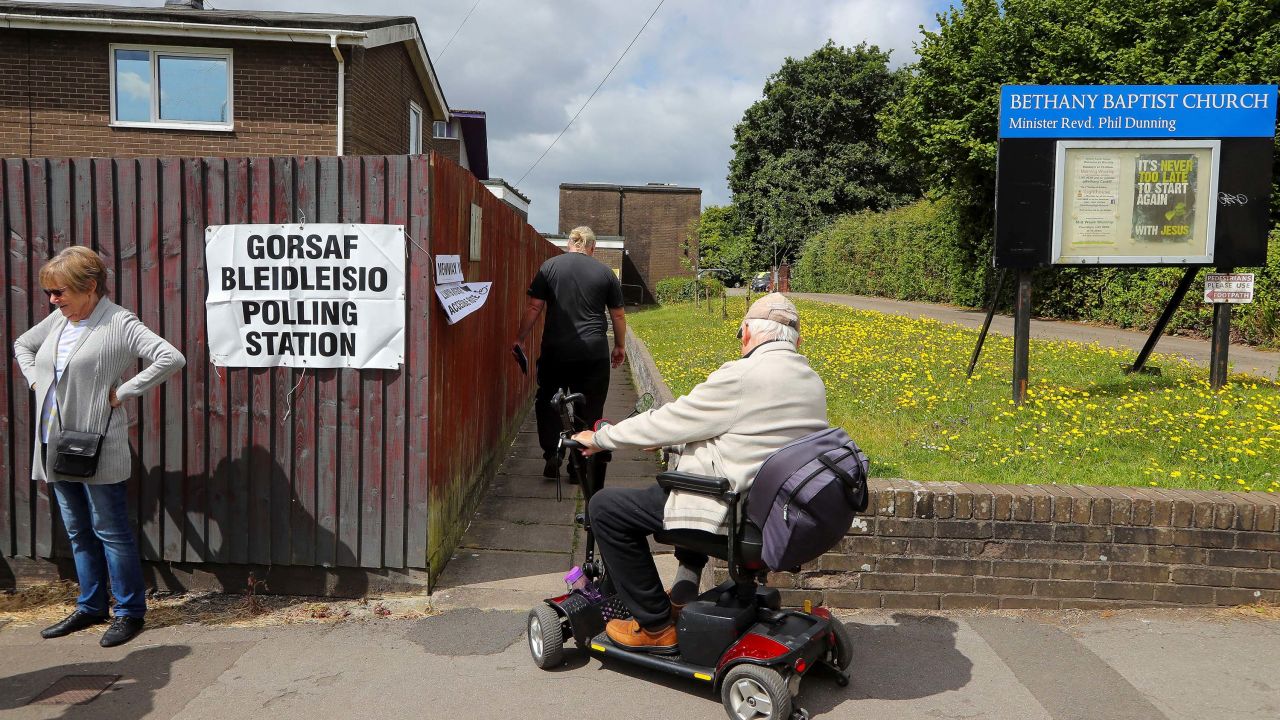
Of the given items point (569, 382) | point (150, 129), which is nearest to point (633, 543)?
point (569, 382)

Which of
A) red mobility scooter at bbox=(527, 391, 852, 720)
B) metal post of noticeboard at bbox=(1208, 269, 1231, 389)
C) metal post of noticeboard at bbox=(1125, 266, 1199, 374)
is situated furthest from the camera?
metal post of noticeboard at bbox=(1125, 266, 1199, 374)

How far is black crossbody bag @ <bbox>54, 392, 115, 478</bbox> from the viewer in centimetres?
402

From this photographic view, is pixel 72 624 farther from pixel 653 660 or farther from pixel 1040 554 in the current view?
pixel 1040 554

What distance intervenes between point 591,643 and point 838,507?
51.4 inches

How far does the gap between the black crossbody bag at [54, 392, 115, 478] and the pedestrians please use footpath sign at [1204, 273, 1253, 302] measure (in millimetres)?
8478

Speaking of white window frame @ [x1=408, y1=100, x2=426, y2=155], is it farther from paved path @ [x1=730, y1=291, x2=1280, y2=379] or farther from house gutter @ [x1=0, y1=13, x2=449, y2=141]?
paved path @ [x1=730, y1=291, x2=1280, y2=379]

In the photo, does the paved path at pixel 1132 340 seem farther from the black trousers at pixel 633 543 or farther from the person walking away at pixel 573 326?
the black trousers at pixel 633 543

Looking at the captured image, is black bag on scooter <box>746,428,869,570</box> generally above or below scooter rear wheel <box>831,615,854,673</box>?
above

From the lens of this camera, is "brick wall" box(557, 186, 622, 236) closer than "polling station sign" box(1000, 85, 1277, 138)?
No

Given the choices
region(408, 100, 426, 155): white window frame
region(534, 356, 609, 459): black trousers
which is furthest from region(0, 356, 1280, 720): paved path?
region(408, 100, 426, 155): white window frame

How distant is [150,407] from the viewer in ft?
15.4

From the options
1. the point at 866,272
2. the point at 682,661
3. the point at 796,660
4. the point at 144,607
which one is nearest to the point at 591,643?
the point at 682,661

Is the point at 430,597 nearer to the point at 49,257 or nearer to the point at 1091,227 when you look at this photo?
the point at 49,257

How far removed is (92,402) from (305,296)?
3.45 ft
